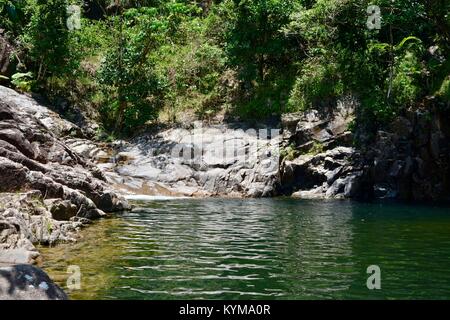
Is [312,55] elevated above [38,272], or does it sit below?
above

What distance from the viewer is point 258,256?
1202cm

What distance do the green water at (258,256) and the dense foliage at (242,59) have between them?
15058 millimetres

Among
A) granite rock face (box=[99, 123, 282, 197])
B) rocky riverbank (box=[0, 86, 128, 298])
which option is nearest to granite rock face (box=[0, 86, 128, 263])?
rocky riverbank (box=[0, 86, 128, 298])

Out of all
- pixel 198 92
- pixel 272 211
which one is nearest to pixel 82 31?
pixel 198 92

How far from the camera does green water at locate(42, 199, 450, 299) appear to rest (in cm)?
901

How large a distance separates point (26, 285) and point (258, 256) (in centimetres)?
595

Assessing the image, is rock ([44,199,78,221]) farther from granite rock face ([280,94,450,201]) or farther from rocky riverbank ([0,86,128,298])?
granite rock face ([280,94,450,201])

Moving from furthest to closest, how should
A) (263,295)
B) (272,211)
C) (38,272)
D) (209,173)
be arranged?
(209,173) → (272,211) → (263,295) → (38,272)

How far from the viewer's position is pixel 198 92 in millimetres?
41750

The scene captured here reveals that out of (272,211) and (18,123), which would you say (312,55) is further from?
(18,123)

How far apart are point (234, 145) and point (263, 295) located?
2453cm

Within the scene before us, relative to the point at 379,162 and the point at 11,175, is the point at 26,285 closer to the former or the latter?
the point at 11,175

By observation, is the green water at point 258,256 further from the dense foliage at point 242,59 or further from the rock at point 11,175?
the dense foliage at point 242,59

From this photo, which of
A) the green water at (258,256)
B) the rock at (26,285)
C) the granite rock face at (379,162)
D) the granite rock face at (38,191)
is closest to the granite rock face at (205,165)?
the granite rock face at (379,162)
